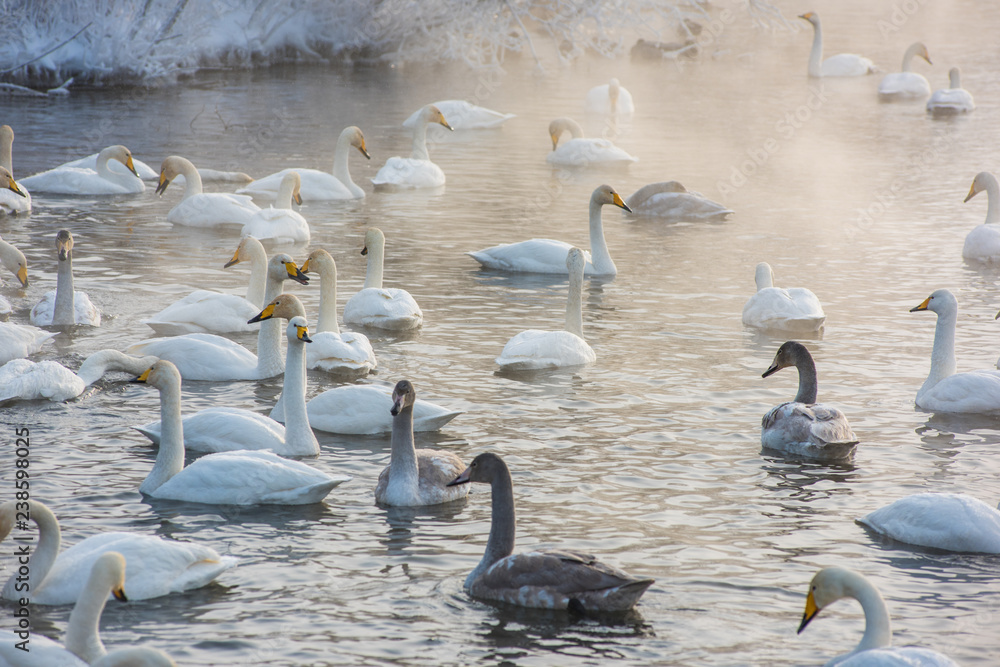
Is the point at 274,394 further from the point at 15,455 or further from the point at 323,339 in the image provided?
the point at 15,455

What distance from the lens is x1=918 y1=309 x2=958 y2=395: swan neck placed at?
9.98m

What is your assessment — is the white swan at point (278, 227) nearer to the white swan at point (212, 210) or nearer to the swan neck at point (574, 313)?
the white swan at point (212, 210)

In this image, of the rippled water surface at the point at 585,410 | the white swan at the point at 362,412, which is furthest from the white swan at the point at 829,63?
the white swan at the point at 362,412

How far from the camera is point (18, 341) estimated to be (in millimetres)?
10156

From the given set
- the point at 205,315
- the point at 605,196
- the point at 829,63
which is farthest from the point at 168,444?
the point at 829,63

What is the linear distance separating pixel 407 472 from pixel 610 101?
72.9 ft

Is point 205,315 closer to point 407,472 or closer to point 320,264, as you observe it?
point 320,264

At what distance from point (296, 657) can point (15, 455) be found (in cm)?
328

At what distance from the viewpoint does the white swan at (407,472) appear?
751cm

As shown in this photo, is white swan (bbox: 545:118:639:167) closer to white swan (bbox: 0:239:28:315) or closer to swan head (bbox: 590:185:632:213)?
swan head (bbox: 590:185:632:213)

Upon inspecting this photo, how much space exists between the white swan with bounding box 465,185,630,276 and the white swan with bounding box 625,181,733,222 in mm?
3450

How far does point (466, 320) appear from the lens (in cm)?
1236

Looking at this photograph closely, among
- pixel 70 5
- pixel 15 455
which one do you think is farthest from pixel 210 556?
pixel 70 5

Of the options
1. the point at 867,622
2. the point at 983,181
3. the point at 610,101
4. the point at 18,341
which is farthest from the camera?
the point at 610,101
